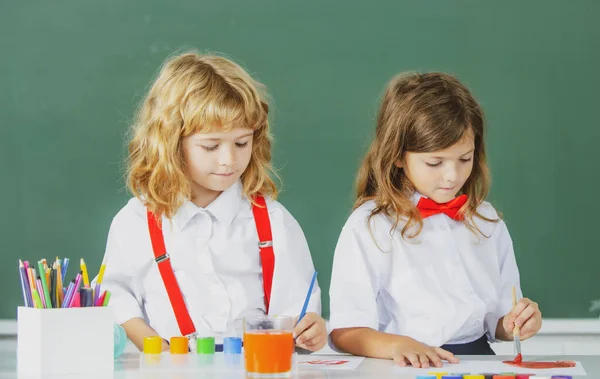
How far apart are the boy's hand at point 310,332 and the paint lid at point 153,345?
277mm

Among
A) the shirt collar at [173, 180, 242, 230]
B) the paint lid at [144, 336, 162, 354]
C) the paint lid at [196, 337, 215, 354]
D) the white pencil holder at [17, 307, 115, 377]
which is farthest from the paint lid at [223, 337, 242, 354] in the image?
the shirt collar at [173, 180, 242, 230]

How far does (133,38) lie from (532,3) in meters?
1.36

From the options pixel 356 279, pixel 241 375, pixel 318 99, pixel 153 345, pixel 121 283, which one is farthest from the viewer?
pixel 318 99

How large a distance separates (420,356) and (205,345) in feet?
1.39

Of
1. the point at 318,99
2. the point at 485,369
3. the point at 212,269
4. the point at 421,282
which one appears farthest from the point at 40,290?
the point at 318,99

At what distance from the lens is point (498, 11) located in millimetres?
2820

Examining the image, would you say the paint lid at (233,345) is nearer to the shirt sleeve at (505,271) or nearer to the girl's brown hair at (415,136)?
the girl's brown hair at (415,136)

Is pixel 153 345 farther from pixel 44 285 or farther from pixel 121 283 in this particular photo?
pixel 121 283

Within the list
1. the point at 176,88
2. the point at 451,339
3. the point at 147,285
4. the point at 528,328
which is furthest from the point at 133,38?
the point at 528,328

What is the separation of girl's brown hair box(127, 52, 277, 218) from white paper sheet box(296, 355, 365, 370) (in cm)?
59

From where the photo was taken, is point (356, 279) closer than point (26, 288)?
No

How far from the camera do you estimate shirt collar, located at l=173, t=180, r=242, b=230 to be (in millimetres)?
2102

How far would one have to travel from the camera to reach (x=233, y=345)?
1666 mm

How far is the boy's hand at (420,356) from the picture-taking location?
159 centimetres
